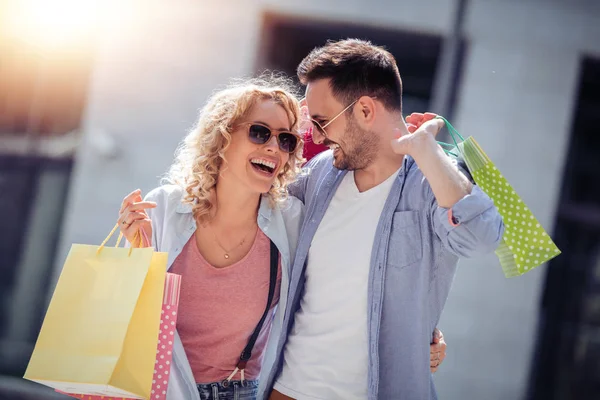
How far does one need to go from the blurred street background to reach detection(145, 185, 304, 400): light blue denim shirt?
144 inches

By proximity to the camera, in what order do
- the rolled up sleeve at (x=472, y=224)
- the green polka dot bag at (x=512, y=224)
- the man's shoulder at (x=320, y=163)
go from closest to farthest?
the rolled up sleeve at (x=472, y=224) < the green polka dot bag at (x=512, y=224) < the man's shoulder at (x=320, y=163)

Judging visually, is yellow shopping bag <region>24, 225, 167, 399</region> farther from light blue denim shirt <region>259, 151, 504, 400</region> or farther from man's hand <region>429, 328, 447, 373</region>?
man's hand <region>429, 328, 447, 373</region>

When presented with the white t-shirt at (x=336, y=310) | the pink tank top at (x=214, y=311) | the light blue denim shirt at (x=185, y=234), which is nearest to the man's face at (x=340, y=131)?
the white t-shirt at (x=336, y=310)

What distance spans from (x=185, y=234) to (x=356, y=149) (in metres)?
0.70

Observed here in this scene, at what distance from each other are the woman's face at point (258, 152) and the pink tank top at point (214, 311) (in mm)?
305

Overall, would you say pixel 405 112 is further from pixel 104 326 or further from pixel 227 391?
pixel 104 326

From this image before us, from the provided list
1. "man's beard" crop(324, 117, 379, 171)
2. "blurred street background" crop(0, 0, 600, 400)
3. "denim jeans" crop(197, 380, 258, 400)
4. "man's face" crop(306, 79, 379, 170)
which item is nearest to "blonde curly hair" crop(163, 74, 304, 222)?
"man's face" crop(306, 79, 379, 170)

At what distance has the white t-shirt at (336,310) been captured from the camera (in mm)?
2625

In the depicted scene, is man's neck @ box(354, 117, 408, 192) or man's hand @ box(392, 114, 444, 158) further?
man's neck @ box(354, 117, 408, 192)

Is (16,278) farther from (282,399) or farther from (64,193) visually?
(282,399)

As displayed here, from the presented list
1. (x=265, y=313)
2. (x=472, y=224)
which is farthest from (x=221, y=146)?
(x=472, y=224)

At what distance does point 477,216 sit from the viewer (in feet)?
7.76

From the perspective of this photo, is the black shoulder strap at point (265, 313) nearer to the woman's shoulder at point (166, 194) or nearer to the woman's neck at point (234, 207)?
the woman's neck at point (234, 207)

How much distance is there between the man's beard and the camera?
2812mm
